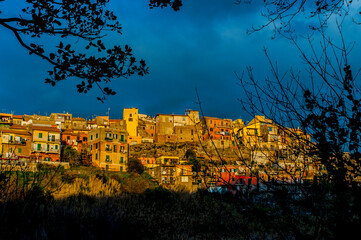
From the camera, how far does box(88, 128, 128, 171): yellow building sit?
166ft

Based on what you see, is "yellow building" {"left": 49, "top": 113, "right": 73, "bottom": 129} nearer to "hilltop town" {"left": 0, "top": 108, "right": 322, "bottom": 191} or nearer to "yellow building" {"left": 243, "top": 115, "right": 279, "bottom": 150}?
"hilltop town" {"left": 0, "top": 108, "right": 322, "bottom": 191}

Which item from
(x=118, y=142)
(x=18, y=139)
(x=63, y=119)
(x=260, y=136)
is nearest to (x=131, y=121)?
(x=63, y=119)

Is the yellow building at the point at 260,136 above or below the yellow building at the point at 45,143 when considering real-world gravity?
below

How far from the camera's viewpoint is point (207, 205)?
19.2 metres

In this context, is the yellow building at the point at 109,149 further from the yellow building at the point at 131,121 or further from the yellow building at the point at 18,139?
the yellow building at the point at 131,121

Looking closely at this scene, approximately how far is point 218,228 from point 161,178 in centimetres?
3172

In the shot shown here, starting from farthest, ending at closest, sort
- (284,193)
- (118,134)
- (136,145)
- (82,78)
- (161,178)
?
(136,145), (118,134), (161,178), (82,78), (284,193)

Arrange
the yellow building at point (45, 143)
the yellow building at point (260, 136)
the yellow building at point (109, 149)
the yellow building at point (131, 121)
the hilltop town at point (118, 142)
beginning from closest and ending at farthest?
the yellow building at point (260, 136) < the hilltop town at point (118, 142) < the yellow building at point (45, 143) < the yellow building at point (109, 149) < the yellow building at point (131, 121)

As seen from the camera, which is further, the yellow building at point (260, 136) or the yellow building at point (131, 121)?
the yellow building at point (131, 121)

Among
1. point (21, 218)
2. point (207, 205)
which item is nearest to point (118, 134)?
point (207, 205)

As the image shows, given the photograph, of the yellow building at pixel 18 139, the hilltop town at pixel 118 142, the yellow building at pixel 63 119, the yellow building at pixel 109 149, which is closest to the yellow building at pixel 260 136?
the hilltop town at pixel 118 142

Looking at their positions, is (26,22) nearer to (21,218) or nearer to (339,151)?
(21,218)

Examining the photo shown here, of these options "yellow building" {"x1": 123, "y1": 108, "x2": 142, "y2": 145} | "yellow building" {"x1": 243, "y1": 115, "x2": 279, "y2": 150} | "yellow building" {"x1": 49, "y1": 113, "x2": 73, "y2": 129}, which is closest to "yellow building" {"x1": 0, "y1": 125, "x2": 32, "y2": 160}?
"yellow building" {"x1": 49, "y1": 113, "x2": 73, "y2": 129}

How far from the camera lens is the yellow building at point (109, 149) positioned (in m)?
50.7
